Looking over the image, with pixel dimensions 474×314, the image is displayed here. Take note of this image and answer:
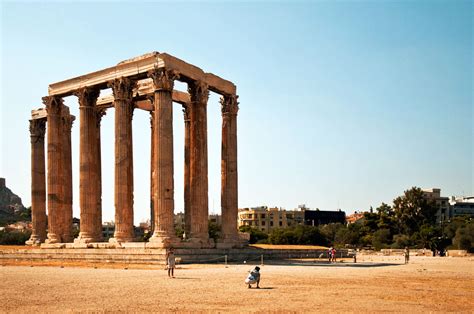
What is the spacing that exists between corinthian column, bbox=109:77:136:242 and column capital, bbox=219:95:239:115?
932 centimetres

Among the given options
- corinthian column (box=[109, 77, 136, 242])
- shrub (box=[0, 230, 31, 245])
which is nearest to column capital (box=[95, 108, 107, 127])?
corinthian column (box=[109, 77, 136, 242])

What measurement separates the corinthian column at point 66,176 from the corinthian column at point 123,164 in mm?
9668

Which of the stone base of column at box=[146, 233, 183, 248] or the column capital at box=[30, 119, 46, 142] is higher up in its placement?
the column capital at box=[30, 119, 46, 142]

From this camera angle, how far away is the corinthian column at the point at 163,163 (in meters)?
42.2

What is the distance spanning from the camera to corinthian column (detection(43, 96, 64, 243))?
52531 millimetres

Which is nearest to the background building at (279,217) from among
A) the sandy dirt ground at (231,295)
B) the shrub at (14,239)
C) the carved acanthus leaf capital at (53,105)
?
the shrub at (14,239)

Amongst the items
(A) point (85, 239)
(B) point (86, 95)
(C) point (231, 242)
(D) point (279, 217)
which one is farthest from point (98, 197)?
(D) point (279, 217)

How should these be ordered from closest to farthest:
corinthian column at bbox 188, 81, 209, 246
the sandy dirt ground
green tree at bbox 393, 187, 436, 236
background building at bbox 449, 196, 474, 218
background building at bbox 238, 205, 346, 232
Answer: the sandy dirt ground → corinthian column at bbox 188, 81, 209, 246 → green tree at bbox 393, 187, 436, 236 → background building at bbox 238, 205, 346, 232 → background building at bbox 449, 196, 474, 218

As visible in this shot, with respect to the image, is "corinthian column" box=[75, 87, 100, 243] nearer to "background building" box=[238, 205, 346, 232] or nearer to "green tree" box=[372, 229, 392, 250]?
"green tree" box=[372, 229, 392, 250]

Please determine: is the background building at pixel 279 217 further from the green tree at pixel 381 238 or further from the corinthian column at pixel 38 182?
the corinthian column at pixel 38 182

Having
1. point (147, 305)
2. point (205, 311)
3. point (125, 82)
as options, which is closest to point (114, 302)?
point (147, 305)

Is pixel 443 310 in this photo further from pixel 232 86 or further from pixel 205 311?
pixel 232 86

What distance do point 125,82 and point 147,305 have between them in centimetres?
3276

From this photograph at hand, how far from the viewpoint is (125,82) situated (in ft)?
154
